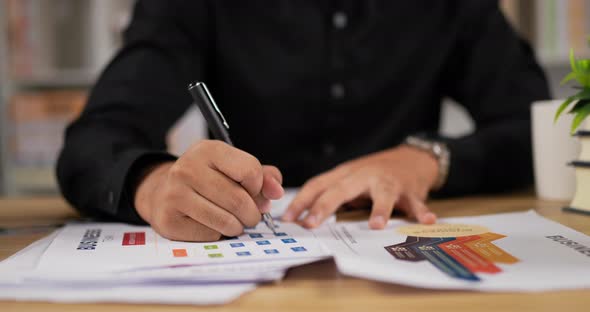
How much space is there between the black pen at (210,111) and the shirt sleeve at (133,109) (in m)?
0.14

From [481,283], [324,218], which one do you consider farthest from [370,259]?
[324,218]

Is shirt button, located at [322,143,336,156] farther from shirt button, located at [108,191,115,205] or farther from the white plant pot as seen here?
shirt button, located at [108,191,115,205]

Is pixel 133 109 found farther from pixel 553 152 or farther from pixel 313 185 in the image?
pixel 553 152

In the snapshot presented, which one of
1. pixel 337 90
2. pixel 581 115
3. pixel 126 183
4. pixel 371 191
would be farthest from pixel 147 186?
pixel 337 90

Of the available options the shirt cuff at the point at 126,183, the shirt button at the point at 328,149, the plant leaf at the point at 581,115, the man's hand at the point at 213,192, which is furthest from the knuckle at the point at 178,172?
the shirt button at the point at 328,149

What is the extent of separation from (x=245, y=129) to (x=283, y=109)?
0.11 m

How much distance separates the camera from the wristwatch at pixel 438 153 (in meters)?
0.92

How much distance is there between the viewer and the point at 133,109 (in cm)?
97

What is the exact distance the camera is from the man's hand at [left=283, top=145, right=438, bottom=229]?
676 mm

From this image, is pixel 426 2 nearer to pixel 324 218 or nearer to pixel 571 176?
Answer: pixel 571 176

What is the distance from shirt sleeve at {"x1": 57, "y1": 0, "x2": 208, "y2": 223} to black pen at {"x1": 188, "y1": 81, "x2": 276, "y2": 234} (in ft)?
0.45

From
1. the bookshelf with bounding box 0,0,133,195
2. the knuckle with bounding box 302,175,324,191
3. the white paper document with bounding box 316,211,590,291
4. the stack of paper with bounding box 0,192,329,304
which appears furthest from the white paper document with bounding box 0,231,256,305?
the bookshelf with bounding box 0,0,133,195

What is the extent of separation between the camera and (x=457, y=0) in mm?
1297

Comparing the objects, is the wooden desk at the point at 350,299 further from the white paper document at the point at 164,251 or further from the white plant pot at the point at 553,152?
Result: the white plant pot at the point at 553,152
